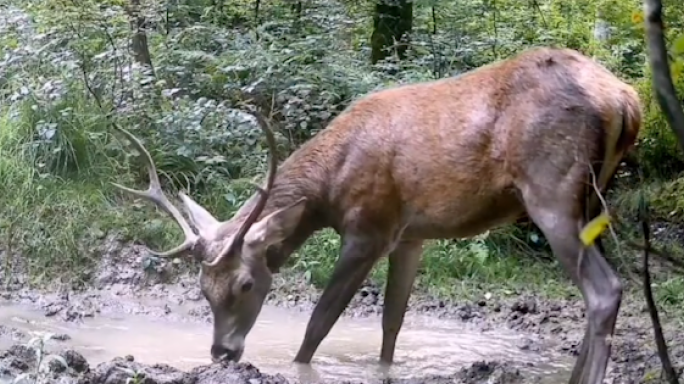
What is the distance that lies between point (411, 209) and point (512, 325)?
179cm

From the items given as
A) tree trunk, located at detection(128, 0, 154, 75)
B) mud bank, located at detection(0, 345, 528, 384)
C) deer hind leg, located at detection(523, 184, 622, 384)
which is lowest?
tree trunk, located at detection(128, 0, 154, 75)

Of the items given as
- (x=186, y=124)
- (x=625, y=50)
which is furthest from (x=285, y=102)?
(x=625, y=50)

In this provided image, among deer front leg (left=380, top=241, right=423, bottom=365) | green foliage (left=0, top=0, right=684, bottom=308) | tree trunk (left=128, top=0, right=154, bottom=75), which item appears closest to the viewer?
deer front leg (left=380, top=241, right=423, bottom=365)

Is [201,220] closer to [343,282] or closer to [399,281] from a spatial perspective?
[343,282]

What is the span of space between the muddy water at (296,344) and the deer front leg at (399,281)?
0.26m

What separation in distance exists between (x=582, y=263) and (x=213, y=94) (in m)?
6.15

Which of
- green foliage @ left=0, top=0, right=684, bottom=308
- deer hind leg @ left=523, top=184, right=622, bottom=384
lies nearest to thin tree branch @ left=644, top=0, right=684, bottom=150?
deer hind leg @ left=523, top=184, right=622, bottom=384

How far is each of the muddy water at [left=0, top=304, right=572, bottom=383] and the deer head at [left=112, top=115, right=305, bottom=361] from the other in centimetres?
27

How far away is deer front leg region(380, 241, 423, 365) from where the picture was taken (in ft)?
22.3

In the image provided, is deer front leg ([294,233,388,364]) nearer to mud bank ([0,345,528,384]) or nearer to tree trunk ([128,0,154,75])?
mud bank ([0,345,528,384])

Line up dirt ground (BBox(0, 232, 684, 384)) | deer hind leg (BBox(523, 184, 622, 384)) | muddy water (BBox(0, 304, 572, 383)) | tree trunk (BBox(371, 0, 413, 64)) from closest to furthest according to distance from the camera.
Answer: deer hind leg (BBox(523, 184, 622, 384)) < dirt ground (BBox(0, 232, 684, 384)) < muddy water (BBox(0, 304, 572, 383)) < tree trunk (BBox(371, 0, 413, 64))

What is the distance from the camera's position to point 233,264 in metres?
6.30

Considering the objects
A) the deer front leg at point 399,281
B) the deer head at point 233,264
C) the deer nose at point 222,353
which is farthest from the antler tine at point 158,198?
the deer front leg at point 399,281

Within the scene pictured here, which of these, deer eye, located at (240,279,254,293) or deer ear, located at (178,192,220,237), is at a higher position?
deer ear, located at (178,192,220,237)
